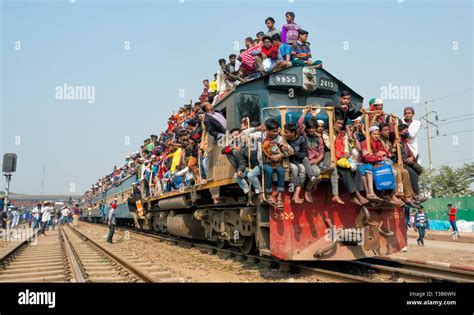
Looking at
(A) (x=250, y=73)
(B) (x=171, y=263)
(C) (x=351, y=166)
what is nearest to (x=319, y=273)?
(C) (x=351, y=166)

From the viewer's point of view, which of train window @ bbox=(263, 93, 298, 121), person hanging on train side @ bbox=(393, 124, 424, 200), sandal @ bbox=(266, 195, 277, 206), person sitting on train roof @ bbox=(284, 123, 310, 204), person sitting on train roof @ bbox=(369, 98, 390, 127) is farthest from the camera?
train window @ bbox=(263, 93, 298, 121)

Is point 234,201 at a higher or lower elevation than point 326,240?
higher

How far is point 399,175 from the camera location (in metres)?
7.23

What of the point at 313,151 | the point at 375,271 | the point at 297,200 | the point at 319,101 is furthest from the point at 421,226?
the point at 297,200

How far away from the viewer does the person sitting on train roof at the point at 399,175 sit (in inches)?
284

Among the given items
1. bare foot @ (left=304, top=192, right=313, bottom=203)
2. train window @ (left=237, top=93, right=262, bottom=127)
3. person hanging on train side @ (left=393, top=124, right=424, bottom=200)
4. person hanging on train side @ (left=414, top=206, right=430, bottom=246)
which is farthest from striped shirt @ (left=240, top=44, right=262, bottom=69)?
person hanging on train side @ (left=414, top=206, right=430, bottom=246)

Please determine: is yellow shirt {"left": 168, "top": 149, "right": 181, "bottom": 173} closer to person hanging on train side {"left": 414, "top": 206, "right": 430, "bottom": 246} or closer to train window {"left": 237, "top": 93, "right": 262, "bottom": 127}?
train window {"left": 237, "top": 93, "right": 262, "bottom": 127}

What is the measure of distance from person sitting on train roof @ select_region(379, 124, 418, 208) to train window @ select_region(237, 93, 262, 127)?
96.6 inches

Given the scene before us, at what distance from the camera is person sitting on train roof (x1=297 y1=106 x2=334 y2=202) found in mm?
6691

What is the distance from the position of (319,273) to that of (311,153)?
2093mm
